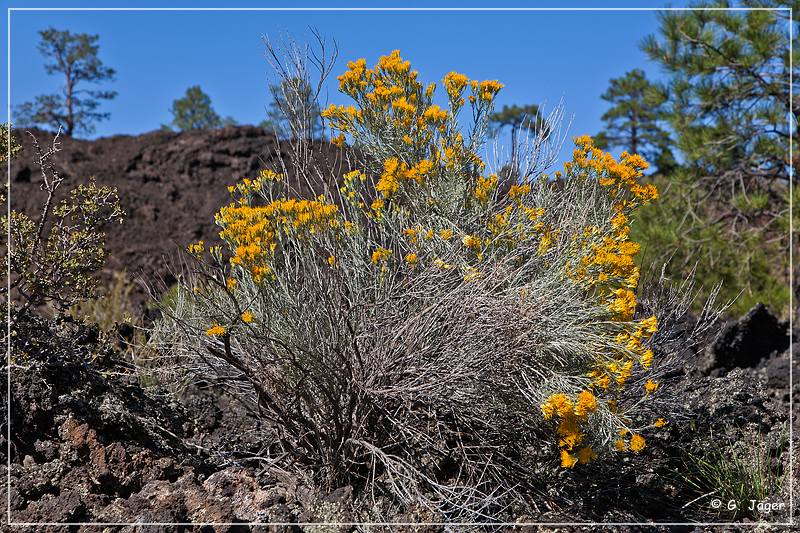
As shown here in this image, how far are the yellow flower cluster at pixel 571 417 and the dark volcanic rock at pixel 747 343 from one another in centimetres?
290

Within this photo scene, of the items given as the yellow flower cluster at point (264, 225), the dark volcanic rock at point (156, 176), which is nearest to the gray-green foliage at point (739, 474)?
the yellow flower cluster at point (264, 225)

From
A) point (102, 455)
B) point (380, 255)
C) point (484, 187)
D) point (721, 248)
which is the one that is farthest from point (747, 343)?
point (102, 455)

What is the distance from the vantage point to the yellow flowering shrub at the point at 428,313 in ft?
10.2

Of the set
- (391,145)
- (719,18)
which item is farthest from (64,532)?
(719,18)

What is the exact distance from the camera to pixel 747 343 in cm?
591

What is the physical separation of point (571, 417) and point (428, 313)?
0.68m

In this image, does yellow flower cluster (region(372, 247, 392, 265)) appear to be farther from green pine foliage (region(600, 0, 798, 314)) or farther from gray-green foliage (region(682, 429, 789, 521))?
green pine foliage (region(600, 0, 798, 314))

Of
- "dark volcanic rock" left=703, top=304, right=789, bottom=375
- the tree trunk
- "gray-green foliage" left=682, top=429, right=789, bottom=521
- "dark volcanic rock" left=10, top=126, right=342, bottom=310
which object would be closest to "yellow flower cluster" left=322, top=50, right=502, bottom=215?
"gray-green foliage" left=682, top=429, right=789, bottom=521

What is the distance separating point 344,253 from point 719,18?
721 cm

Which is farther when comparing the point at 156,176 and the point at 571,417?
the point at 156,176

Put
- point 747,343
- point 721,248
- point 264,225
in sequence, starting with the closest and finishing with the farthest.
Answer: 1. point 264,225
2. point 747,343
3. point 721,248

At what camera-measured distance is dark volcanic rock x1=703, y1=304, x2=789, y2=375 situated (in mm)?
5727

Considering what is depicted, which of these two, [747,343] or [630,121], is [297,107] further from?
[630,121]

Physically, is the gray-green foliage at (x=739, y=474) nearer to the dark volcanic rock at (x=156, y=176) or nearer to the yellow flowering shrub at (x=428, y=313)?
the yellow flowering shrub at (x=428, y=313)
